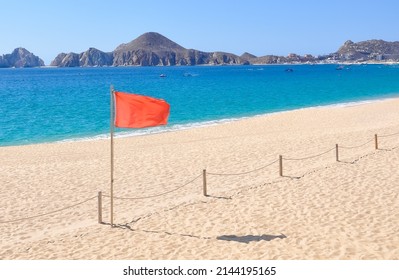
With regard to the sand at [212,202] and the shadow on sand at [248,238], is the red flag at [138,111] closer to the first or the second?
the sand at [212,202]

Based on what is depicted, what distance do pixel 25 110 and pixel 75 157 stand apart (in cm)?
3413

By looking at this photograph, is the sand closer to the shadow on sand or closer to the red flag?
the shadow on sand

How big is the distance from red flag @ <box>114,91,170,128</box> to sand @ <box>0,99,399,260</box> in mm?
2706

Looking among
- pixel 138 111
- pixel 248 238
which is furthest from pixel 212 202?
pixel 138 111

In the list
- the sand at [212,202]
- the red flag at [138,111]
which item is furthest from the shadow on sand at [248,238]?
the red flag at [138,111]

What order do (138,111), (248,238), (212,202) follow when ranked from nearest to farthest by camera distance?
(248,238), (138,111), (212,202)

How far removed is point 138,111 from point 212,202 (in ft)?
13.8

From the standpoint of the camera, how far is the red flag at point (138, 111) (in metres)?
11.4

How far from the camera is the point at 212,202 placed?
14258 mm

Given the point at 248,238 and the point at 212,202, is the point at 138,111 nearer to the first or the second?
the point at 248,238

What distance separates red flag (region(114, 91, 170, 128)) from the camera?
11391 mm

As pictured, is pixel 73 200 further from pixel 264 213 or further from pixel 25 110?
pixel 25 110

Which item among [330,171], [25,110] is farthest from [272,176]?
[25,110]
